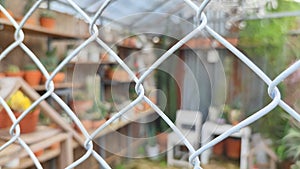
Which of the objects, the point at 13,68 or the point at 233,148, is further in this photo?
the point at 13,68

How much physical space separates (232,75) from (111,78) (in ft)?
0.98

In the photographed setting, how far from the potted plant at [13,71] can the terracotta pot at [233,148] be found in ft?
2.15

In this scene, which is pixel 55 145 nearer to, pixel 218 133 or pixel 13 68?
pixel 13 68

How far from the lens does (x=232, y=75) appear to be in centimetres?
61

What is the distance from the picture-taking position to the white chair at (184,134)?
447mm

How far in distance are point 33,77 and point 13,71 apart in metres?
0.07

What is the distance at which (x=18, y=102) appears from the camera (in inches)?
24.5

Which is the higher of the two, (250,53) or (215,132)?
(250,53)

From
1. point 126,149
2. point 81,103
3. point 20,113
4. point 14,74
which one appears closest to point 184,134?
point 126,149

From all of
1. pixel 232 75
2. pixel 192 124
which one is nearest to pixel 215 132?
pixel 192 124

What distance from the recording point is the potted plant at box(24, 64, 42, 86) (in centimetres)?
82

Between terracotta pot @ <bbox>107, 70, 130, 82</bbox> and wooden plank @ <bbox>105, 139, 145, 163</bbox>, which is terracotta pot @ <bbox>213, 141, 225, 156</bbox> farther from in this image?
terracotta pot @ <bbox>107, 70, 130, 82</bbox>

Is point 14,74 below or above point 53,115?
above

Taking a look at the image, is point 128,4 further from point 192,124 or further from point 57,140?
point 57,140
